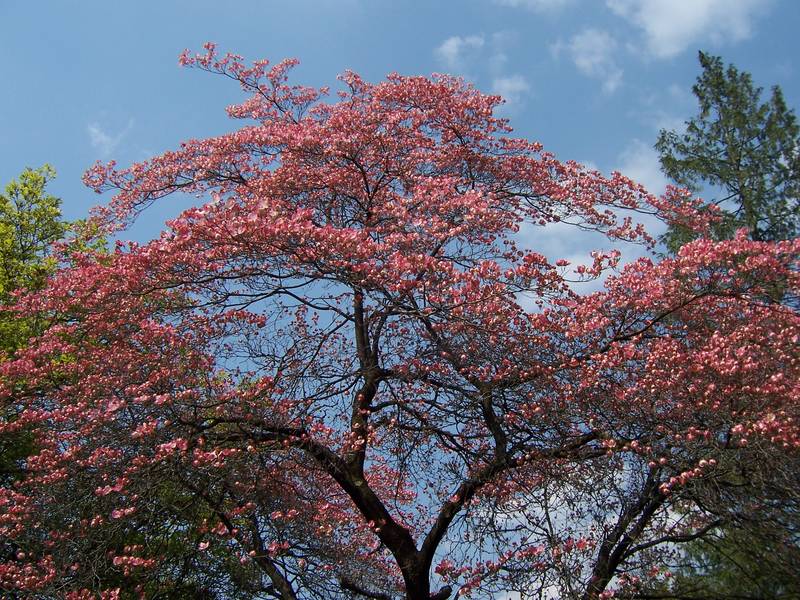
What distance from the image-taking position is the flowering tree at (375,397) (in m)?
7.19

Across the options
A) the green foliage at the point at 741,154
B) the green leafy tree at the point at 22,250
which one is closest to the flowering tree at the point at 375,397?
the green leafy tree at the point at 22,250

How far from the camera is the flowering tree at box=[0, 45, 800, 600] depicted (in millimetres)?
7191

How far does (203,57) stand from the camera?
1147cm

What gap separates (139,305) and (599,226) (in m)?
6.07

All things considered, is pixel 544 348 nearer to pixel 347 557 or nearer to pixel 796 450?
pixel 796 450

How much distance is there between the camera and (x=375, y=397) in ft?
31.4

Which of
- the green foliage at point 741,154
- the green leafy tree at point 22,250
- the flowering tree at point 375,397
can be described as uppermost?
the green foliage at point 741,154

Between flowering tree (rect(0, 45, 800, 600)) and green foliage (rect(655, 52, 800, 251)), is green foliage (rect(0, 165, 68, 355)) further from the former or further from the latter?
green foliage (rect(655, 52, 800, 251))

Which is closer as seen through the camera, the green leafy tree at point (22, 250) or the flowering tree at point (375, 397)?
the flowering tree at point (375, 397)

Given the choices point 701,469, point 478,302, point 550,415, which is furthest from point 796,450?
point 478,302

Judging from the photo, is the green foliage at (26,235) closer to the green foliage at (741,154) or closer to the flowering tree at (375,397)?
the flowering tree at (375,397)

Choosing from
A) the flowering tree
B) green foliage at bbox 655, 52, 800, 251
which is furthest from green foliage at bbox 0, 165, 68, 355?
green foliage at bbox 655, 52, 800, 251

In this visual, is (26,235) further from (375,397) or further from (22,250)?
(375,397)

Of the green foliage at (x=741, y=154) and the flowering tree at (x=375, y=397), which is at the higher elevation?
the green foliage at (x=741, y=154)
